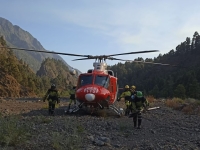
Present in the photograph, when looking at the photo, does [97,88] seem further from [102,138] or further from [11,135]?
[11,135]

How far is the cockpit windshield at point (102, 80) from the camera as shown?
43.6ft

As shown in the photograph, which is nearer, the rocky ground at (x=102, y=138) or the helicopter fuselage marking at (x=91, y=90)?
the rocky ground at (x=102, y=138)

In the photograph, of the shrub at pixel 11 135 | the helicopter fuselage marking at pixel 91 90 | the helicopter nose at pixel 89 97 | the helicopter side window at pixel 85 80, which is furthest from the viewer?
the helicopter side window at pixel 85 80

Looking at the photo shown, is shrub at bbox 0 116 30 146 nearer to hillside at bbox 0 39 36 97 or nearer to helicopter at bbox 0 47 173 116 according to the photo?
helicopter at bbox 0 47 173 116

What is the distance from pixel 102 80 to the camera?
13.5 m

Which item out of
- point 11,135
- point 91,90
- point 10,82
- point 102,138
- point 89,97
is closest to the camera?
point 11,135

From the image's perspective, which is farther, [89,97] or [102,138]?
[89,97]

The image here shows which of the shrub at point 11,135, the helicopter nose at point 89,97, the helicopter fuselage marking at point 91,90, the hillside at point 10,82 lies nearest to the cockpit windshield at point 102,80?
the helicopter fuselage marking at point 91,90

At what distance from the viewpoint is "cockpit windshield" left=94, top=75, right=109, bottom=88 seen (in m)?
13.3

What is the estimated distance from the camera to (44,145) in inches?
248

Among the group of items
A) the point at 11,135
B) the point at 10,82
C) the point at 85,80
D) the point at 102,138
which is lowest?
the point at 10,82

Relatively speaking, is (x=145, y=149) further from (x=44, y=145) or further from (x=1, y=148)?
(x=1, y=148)

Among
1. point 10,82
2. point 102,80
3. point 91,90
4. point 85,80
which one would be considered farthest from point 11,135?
point 10,82

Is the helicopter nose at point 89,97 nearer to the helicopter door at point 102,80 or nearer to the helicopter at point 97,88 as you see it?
the helicopter at point 97,88
